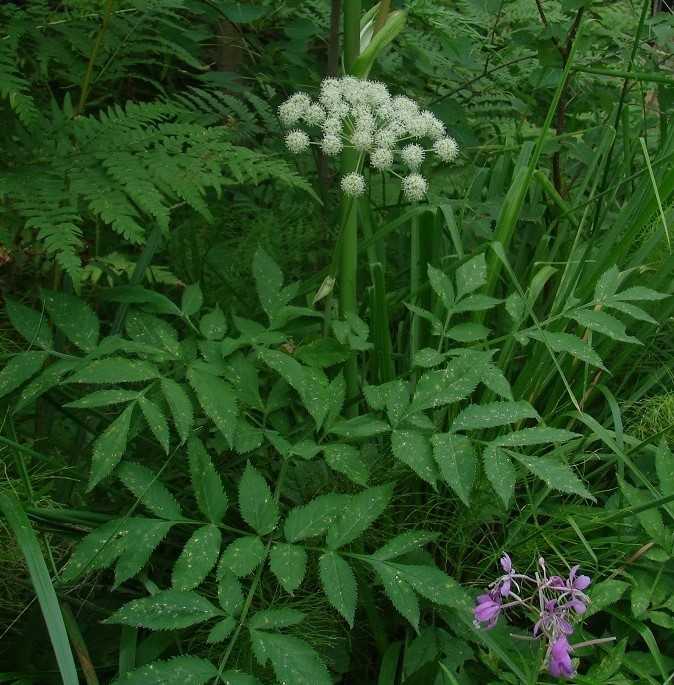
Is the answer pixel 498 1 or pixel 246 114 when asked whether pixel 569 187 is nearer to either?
pixel 498 1

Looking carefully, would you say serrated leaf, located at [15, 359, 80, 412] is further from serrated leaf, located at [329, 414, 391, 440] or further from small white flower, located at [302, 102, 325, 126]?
small white flower, located at [302, 102, 325, 126]

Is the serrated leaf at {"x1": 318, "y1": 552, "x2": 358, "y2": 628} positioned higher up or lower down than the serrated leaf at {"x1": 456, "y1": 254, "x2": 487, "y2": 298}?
lower down

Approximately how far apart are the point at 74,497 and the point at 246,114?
1.11m

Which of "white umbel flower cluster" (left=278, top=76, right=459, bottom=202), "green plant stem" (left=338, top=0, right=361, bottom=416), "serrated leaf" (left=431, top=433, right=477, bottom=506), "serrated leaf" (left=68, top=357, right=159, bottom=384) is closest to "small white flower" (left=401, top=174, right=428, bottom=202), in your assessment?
"white umbel flower cluster" (left=278, top=76, right=459, bottom=202)

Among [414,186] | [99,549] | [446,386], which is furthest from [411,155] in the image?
[99,549]

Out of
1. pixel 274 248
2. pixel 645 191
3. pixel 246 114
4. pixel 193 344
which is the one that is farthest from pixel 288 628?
pixel 246 114

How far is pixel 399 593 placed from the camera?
1236 mm

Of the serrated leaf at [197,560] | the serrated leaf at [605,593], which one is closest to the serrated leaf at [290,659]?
the serrated leaf at [197,560]

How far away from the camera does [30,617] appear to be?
1479 mm

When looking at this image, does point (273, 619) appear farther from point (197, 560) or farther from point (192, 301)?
point (192, 301)

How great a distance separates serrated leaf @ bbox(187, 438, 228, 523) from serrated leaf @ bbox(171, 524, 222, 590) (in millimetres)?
36

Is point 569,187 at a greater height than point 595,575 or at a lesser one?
greater

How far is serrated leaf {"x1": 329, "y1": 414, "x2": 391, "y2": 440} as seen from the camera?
1.36 metres

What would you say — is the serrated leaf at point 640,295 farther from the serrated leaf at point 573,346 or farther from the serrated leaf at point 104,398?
the serrated leaf at point 104,398
